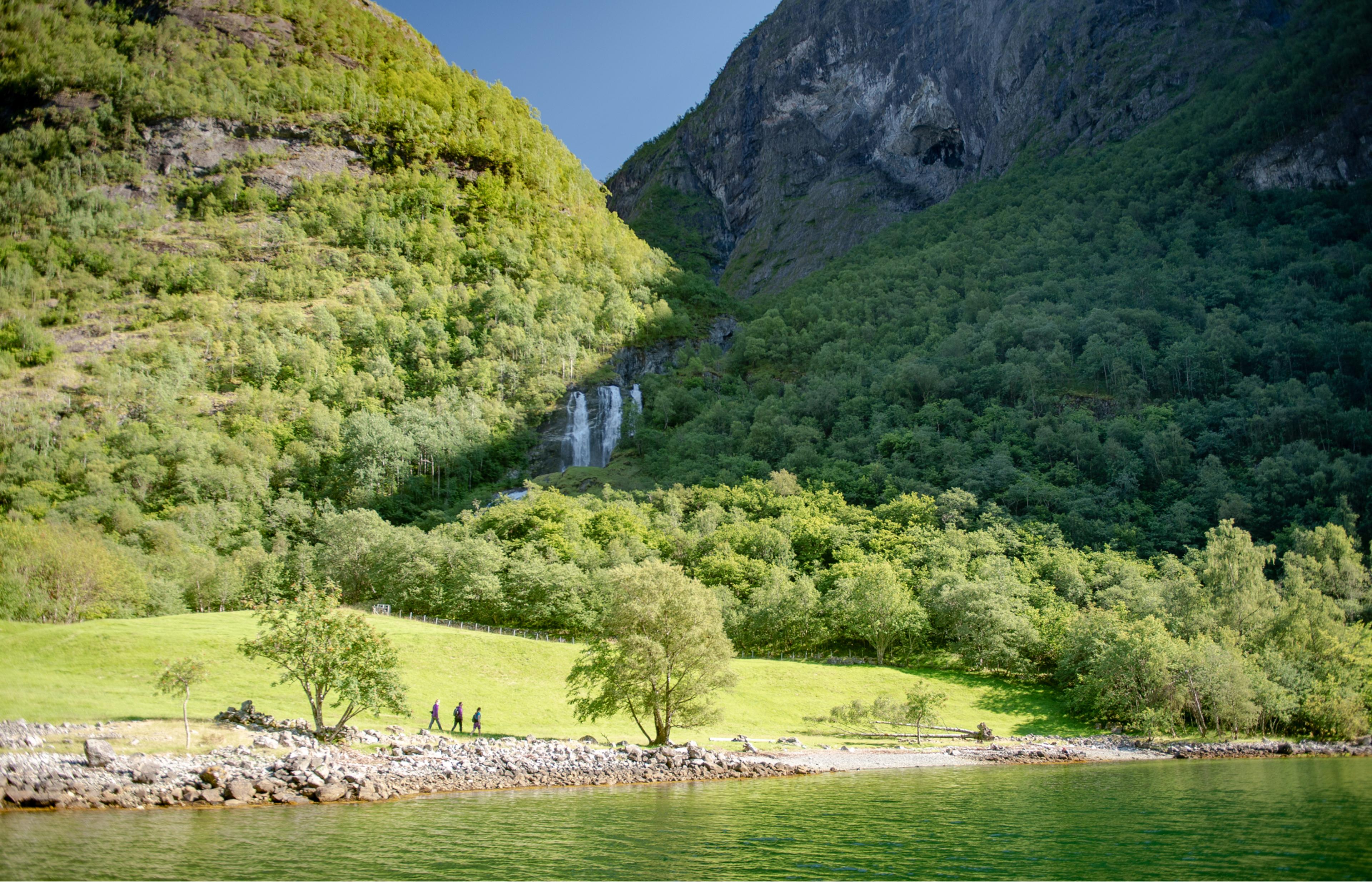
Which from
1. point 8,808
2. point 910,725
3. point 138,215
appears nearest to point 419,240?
point 138,215

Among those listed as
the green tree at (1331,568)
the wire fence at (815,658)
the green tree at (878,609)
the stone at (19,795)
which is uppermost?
the green tree at (1331,568)

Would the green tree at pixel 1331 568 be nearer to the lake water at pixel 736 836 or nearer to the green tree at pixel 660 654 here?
the lake water at pixel 736 836

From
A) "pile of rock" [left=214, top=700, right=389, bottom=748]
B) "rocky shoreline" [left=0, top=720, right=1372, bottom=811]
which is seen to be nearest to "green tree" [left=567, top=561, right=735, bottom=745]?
"rocky shoreline" [left=0, top=720, right=1372, bottom=811]

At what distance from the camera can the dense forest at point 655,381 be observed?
234 ft

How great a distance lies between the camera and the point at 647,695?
38.6 meters

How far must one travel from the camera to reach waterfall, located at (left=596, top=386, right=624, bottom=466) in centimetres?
13725

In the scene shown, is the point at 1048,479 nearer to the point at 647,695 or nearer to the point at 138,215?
the point at 647,695

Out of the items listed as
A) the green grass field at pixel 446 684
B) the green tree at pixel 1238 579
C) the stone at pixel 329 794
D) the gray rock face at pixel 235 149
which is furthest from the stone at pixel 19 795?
the gray rock face at pixel 235 149

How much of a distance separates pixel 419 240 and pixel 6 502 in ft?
266

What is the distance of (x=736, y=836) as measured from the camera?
22.2 metres

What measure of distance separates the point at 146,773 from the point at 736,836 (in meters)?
19.7

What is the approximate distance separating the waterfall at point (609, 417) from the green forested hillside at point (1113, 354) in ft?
19.9

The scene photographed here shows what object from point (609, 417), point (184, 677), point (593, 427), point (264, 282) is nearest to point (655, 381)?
point (609, 417)

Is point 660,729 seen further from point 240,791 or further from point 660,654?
point 240,791
